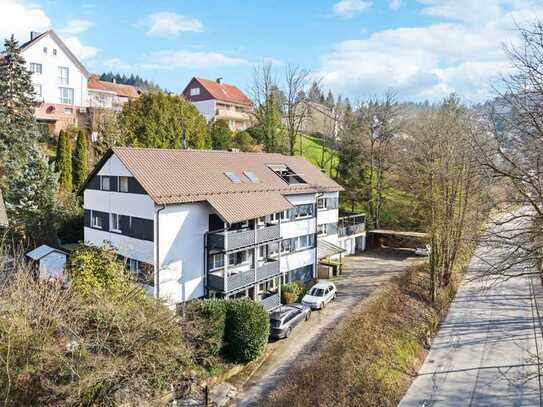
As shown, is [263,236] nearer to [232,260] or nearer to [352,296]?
[232,260]

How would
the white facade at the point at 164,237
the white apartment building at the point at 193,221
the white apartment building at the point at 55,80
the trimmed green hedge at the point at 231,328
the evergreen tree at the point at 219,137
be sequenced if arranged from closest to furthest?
1. the trimmed green hedge at the point at 231,328
2. the white facade at the point at 164,237
3. the white apartment building at the point at 193,221
4. the evergreen tree at the point at 219,137
5. the white apartment building at the point at 55,80

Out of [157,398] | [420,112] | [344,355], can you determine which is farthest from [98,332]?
[420,112]

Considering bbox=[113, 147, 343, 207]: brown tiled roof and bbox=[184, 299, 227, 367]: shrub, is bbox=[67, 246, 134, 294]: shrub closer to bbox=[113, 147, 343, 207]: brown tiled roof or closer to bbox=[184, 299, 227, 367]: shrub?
bbox=[184, 299, 227, 367]: shrub

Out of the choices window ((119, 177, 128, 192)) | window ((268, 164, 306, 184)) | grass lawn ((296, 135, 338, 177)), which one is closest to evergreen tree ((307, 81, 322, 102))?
grass lawn ((296, 135, 338, 177))

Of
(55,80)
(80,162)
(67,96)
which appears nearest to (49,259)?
(80,162)

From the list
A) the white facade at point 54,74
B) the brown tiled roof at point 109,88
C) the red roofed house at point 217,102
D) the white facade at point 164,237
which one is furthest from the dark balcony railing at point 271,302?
the brown tiled roof at point 109,88

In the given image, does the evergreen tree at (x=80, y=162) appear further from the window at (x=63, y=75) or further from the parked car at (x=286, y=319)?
the parked car at (x=286, y=319)
